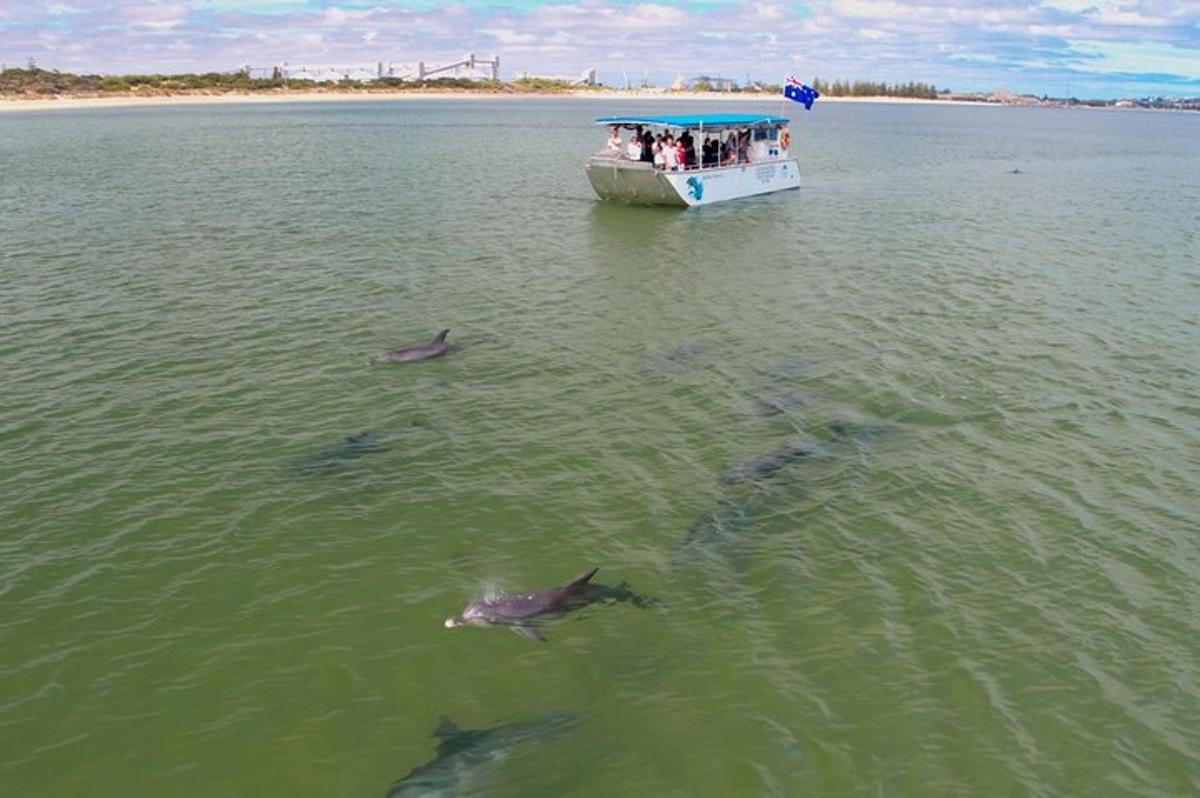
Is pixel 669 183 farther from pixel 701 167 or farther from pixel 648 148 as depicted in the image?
pixel 701 167

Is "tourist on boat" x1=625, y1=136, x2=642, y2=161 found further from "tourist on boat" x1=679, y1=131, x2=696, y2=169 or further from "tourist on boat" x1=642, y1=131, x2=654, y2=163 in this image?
"tourist on boat" x1=679, y1=131, x2=696, y2=169

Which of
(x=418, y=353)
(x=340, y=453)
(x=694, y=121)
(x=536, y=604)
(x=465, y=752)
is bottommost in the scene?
(x=465, y=752)

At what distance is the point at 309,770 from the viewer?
823 centimetres

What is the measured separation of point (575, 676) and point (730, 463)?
579 cm

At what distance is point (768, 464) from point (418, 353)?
8.48 metres

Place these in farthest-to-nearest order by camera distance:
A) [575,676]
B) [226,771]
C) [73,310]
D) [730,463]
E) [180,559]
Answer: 1. [73,310]
2. [730,463]
3. [180,559]
4. [575,676]
5. [226,771]

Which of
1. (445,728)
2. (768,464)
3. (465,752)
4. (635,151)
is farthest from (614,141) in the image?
(465,752)

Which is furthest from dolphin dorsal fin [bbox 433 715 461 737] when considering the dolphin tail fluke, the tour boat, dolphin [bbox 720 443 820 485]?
the tour boat

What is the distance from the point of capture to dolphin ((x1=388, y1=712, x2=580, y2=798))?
7961 mm

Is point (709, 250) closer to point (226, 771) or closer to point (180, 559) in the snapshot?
point (180, 559)

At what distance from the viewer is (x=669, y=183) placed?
3784cm

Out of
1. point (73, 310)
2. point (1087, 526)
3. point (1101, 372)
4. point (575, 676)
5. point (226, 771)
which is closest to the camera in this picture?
point (226, 771)

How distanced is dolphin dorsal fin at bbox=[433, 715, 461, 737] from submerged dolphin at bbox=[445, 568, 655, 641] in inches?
62.2

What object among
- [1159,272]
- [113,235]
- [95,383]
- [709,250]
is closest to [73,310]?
[95,383]
